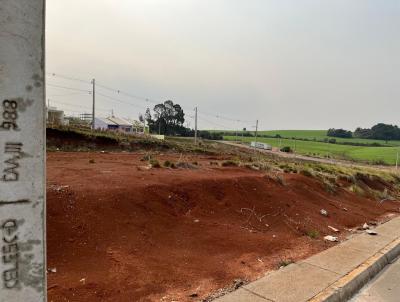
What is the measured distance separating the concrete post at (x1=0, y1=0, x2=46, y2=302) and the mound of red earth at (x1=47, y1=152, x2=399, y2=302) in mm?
2304

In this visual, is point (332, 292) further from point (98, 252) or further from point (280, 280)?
point (98, 252)

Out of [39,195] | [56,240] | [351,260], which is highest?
[39,195]

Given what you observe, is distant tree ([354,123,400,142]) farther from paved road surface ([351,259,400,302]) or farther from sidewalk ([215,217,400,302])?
paved road surface ([351,259,400,302])

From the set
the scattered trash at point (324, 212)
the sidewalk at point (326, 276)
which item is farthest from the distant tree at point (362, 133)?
the sidewalk at point (326, 276)

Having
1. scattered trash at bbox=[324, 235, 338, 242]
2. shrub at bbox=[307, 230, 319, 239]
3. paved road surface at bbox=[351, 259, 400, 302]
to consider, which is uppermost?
shrub at bbox=[307, 230, 319, 239]

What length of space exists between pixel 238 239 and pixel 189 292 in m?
2.40

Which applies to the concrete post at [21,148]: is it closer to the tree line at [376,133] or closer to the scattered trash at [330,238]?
the scattered trash at [330,238]

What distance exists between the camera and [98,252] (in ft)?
17.2

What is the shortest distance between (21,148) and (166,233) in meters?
4.64

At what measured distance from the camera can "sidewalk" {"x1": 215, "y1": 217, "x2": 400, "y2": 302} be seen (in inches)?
188

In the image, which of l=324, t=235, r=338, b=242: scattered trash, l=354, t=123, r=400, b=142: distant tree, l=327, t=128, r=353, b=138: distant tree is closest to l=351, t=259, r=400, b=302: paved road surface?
l=324, t=235, r=338, b=242: scattered trash

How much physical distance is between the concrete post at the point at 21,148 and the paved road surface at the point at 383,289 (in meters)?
4.56

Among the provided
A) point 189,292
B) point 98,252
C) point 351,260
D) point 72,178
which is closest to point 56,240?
point 98,252

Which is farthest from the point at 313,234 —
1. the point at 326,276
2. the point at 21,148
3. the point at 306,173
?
the point at 306,173
